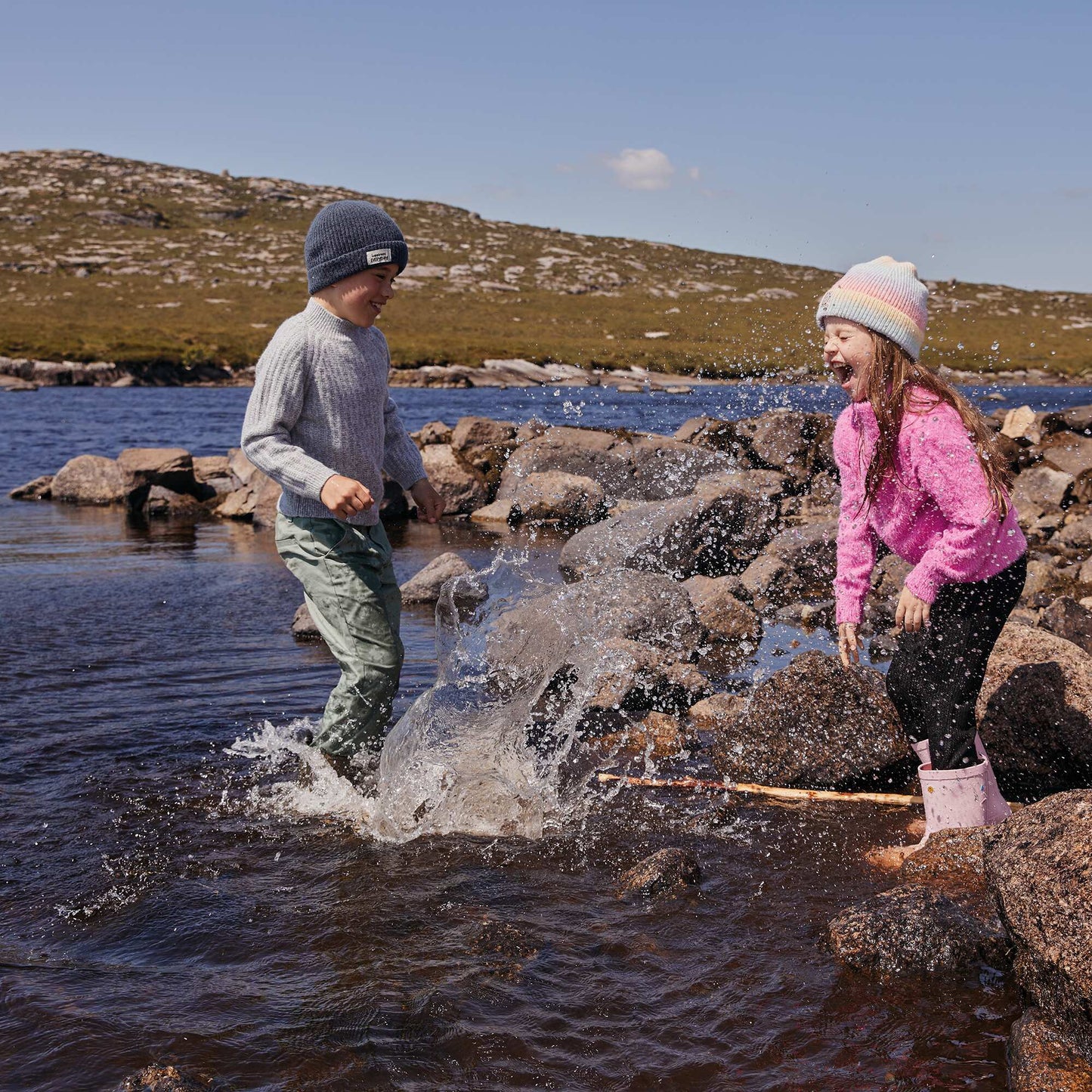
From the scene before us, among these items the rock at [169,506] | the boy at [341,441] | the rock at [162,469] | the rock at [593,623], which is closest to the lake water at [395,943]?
the boy at [341,441]

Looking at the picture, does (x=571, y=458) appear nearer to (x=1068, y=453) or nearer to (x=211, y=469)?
(x=211, y=469)

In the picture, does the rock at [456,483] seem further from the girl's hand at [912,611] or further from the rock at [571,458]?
the girl's hand at [912,611]

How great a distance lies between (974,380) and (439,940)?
67.4 meters

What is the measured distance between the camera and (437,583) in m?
9.48

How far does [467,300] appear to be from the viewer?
9106cm

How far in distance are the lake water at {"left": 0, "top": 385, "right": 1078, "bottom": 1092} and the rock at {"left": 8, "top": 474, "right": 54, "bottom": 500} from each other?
11.6 metres

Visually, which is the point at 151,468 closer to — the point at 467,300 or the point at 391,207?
the point at 467,300

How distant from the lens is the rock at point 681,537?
9.87 metres

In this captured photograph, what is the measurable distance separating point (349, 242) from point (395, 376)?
2018 inches

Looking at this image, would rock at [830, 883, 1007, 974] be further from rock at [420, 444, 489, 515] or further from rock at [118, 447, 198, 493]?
rock at [118, 447, 198, 493]

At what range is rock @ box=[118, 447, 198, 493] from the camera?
632 inches

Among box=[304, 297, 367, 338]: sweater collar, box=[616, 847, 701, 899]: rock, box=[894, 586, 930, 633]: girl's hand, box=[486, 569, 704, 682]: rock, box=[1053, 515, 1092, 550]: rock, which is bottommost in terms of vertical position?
box=[616, 847, 701, 899]: rock

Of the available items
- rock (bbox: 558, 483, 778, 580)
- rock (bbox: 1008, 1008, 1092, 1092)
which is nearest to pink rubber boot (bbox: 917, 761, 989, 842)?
rock (bbox: 1008, 1008, 1092, 1092)

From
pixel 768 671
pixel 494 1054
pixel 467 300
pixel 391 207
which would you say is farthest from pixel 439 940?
pixel 391 207
